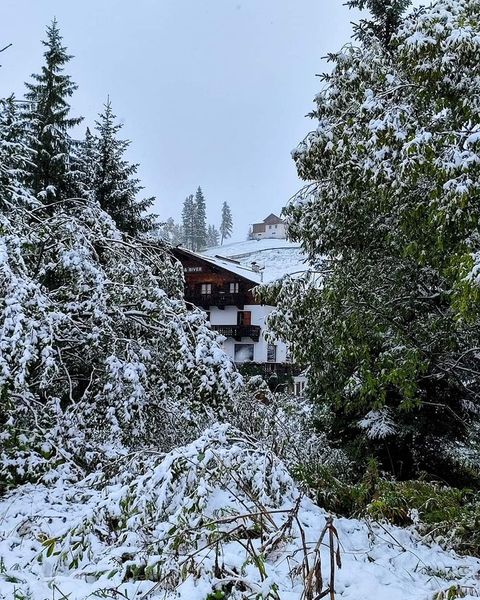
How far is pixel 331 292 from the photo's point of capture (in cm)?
676

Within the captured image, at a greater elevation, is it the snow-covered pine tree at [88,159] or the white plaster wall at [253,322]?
the snow-covered pine tree at [88,159]

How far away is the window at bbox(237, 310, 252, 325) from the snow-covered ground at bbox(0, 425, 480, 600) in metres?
26.4

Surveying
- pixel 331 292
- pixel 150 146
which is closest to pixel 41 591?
pixel 331 292

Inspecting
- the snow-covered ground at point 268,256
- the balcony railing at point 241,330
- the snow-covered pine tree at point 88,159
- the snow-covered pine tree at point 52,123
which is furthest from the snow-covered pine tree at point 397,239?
→ the snow-covered ground at point 268,256

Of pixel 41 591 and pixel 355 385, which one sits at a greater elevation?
pixel 355 385

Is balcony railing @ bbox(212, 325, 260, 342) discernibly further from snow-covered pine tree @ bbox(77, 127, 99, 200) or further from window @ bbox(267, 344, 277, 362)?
snow-covered pine tree @ bbox(77, 127, 99, 200)

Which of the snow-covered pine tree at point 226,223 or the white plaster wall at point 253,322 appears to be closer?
the white plaster wall at point 253,322

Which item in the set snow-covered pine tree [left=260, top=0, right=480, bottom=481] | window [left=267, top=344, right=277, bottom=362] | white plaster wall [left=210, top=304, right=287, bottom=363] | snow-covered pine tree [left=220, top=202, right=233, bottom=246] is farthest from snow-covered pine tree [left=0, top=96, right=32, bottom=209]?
snow-covered pine tree [left=220, top=202, right=233, bottom=246]

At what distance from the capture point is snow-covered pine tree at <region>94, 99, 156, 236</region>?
15.9 metres

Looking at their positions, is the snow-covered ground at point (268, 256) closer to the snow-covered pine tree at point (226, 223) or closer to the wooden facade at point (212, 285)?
the wooden facade at point (212, 285)

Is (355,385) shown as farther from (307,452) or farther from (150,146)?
(150,146)

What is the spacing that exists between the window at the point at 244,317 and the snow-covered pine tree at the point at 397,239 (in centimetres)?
2126

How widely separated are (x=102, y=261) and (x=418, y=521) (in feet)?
18.4

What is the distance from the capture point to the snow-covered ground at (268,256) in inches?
1383
